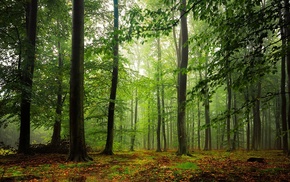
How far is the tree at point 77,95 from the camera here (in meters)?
7.92

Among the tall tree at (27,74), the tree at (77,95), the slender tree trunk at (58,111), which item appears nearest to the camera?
the tree at (77,95)

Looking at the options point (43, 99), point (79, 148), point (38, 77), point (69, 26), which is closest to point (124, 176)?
point (79, 148)

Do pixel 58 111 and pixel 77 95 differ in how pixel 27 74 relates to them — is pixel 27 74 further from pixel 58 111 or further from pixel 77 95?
pixel 58 111

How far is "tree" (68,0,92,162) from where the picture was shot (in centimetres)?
792

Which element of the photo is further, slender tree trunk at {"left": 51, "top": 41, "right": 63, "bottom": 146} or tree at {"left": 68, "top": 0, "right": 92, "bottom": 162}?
slender tree trunk at {"left": 51, "top": 41, "right": 63, "bottom": 146}

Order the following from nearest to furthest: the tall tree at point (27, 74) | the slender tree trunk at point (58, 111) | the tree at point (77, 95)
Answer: the tree at point (77, 95)
the tall tree at point (27, 74)
the slender tree trunk at point (58, 111)

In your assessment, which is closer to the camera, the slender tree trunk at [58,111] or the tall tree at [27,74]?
the tall tree at [27,74]

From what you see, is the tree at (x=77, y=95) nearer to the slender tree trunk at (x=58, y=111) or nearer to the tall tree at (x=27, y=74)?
the tall tree at (x=27, y=74)

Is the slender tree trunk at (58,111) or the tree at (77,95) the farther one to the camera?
the slender tree trunk at (58,111)

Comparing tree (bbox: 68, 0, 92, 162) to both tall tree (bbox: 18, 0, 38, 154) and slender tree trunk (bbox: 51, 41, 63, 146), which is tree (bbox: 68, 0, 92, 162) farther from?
slender tree trunk (bbox: 51, 41, 63, 146)

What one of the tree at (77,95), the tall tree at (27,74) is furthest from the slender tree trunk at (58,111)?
the tree at (77,95)

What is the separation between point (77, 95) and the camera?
8078mm

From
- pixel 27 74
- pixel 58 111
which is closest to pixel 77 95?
pixel 27 74

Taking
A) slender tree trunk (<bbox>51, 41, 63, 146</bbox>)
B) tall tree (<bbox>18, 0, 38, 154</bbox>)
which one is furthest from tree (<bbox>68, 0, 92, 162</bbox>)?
slender tree trunk (<bbox>51, 41, 63, 146</bbox>)
